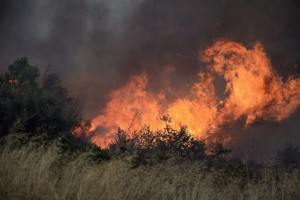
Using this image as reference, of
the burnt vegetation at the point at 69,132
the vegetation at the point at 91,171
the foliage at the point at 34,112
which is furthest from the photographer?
the foliage at the point at 34,112

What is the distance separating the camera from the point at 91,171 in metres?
9.44

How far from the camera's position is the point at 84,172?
33.6 ft

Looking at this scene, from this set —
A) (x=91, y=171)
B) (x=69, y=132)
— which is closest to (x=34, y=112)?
(x=69, y=132)

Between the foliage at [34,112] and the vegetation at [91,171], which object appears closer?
the vegetation at [91,171]

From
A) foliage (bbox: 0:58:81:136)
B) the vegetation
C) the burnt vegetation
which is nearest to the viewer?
the vegetation

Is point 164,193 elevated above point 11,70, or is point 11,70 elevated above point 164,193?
point 11,70

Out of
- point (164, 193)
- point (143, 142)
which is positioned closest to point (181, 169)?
point (164, 193)

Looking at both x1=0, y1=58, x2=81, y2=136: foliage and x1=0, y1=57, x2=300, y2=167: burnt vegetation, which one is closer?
x1=0, y1=57, x2=300, y2=167: burnt vegetation

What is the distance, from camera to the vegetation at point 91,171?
29.7ft

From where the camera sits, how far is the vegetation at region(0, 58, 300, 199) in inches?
356

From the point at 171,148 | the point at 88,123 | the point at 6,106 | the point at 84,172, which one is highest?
the point at 88,123

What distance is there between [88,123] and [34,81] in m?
11.2

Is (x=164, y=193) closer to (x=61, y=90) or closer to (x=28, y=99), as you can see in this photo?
(x=28, y=99)

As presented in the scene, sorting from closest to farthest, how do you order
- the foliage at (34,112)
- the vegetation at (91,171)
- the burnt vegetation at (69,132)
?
the vegetation at (91,171) < the burnt vegetation at (69,132) < the foliage at (34,112)
